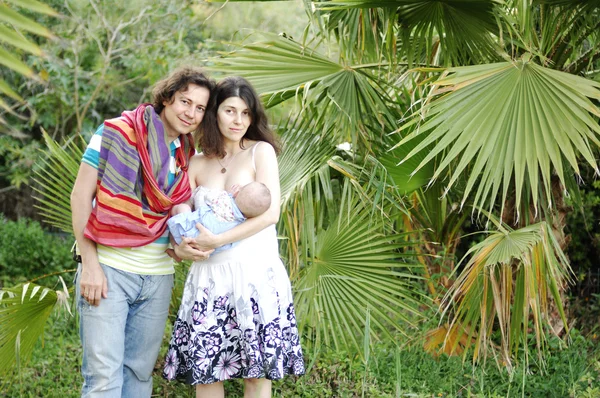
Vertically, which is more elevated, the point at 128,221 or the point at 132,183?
the point at 132,183

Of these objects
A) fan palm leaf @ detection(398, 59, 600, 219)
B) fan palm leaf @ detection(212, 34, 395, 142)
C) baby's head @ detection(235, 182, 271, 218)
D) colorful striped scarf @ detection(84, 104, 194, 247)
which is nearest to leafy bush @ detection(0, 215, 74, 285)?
fan palm leaf @ detection(212, 34, 395, 142)

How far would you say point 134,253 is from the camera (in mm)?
2961

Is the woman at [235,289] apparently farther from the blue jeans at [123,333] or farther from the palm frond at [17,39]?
the palm frond at [17,39]

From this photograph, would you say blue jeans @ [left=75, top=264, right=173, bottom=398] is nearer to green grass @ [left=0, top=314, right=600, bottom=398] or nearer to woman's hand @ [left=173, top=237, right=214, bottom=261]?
woman's hand @ [left=173, top=237, right=214, bottom=261]

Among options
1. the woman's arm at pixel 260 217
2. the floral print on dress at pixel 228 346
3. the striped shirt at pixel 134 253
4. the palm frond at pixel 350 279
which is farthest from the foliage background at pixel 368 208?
the woman's arm at pixel 260 217

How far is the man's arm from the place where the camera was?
2865 millimetres

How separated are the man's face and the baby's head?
0.36 meters

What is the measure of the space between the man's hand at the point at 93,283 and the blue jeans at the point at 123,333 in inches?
1.2

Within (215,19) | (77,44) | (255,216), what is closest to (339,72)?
(255,216)

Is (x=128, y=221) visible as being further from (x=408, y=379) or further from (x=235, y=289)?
(x=408, y=379)

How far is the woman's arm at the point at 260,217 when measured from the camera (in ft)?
9.66

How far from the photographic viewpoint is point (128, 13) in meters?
8.44

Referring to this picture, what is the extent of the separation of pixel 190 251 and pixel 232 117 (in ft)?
2.03

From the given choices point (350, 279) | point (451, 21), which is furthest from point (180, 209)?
point (451, 21)
